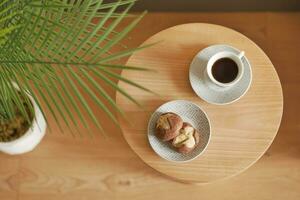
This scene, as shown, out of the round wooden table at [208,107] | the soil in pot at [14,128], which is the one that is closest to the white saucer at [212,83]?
the round wooden table at [208,107]

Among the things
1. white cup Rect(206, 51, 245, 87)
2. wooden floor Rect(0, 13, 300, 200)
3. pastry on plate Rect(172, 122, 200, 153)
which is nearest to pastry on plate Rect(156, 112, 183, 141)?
pastry on plate Rect(172, 122, 200, 153)

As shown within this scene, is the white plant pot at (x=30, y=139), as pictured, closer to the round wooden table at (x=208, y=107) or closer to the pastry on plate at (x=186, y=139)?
the round wooden table at (x=208, y=107)

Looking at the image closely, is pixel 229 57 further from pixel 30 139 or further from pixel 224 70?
pixel 30 139

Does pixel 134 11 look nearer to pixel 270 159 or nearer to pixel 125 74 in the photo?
pixel 125 74

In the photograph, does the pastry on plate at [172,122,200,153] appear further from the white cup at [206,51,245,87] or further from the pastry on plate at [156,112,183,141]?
the white cup at [206,51,245,87]

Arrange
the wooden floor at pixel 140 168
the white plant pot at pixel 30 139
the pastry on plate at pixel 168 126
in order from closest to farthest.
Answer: the pastry on plate at pixel 168 126
the white plant pot at pixel 30 139
the wooden floor at pixel 140 168

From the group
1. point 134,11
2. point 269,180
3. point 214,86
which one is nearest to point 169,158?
point 214,86

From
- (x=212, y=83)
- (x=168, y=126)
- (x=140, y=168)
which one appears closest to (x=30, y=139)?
(x=140, y=168)
